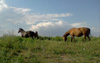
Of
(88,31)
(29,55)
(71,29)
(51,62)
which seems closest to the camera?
(51,62)

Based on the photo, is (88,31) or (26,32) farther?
(26,32)

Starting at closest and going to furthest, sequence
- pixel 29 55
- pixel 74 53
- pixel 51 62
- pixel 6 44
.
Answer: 1. pixel 51 62
2. pixel 29 55
3. pixel 74 53
4. pixel 6 44

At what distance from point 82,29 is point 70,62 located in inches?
289

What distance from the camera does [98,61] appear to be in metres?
5.48

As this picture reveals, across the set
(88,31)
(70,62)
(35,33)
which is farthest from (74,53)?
(35,33)

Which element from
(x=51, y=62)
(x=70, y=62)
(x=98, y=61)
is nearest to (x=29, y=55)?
(x=51, y=62)

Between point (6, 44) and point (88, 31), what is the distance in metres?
7.39

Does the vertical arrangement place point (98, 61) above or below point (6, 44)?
below

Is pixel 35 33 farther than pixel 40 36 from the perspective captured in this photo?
No

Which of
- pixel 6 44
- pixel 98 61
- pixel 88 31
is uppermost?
pixel 88 31

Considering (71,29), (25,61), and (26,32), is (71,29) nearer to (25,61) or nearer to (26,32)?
(26,32)

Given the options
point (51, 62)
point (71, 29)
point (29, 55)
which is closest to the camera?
point (51, 62)

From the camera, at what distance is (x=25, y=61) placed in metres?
5.45

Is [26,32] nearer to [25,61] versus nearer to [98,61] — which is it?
[25,61]
